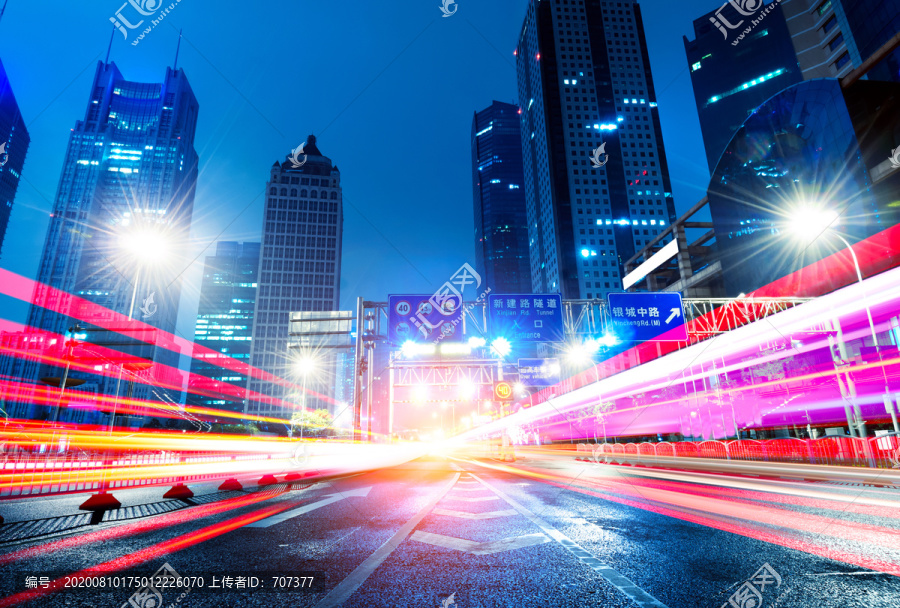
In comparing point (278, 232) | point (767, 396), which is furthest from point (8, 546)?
point (278, 232)

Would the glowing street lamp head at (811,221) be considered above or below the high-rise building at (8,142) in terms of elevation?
below

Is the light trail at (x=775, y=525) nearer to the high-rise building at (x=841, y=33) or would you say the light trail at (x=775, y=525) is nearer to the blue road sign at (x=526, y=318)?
the blue road sign at (x=526, y=318)

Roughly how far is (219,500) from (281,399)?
117 m

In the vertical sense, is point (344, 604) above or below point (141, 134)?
below

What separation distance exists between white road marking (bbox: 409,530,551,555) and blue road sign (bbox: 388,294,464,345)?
63.5ft

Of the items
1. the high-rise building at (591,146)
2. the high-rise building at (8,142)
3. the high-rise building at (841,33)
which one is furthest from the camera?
the high-rise building at (591,146)

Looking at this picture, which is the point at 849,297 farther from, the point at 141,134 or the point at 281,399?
the point at 141,134

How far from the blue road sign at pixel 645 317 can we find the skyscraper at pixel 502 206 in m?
153

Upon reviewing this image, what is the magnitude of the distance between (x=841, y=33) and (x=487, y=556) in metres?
97.1

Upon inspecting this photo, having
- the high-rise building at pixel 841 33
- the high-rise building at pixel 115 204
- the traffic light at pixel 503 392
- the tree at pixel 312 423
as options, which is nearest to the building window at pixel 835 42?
the high-rise building at pixel 841 33

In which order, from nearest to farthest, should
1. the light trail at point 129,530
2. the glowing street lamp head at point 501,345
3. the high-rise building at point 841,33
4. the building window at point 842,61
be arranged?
the light trail at point 129,530 < the glowing street lamp head at point 501,345 < the high-rise building at point 841,33 < the building window at point 842,61

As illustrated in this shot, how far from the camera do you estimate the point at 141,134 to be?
149625 mm

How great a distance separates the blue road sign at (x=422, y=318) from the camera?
2453 cm

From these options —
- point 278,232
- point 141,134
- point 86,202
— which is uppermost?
point 141,134
